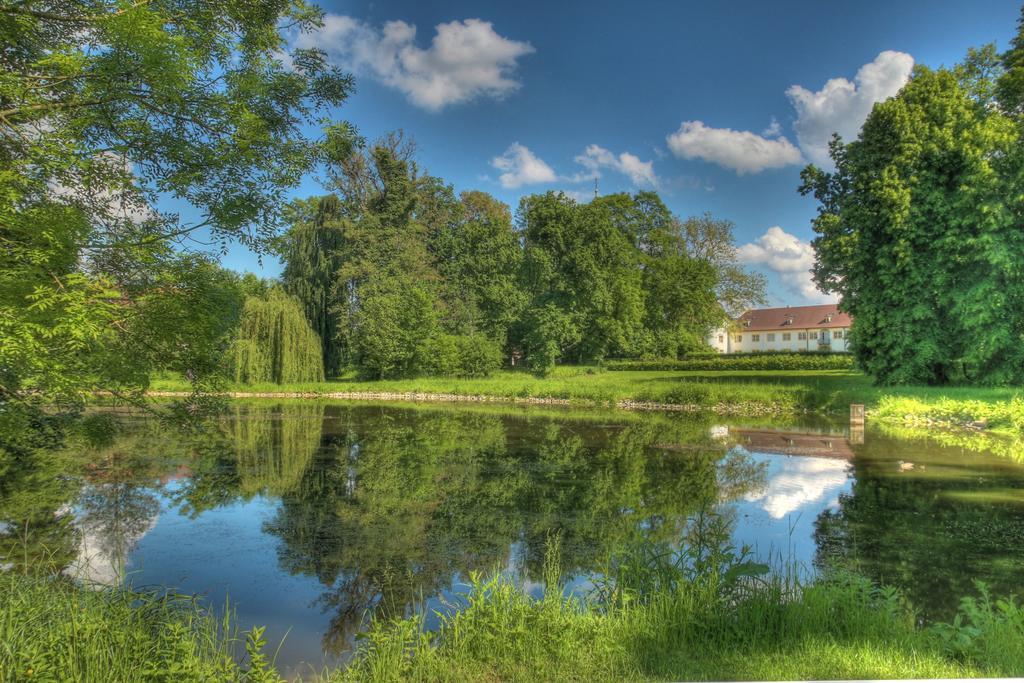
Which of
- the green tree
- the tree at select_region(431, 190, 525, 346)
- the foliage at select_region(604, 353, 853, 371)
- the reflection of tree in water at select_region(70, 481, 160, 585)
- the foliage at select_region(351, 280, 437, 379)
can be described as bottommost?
Result: the reflection of tree in water at select_region(70, 481, 160, 585)

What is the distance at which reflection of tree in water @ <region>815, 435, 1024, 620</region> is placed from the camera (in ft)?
17.4

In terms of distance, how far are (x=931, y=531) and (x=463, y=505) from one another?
563cm

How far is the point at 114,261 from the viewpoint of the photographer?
16.8ft

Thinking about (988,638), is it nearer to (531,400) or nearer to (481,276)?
(531,400)

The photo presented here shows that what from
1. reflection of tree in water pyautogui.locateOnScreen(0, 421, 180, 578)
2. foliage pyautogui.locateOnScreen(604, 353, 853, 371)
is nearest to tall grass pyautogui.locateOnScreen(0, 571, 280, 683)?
reflection of tree in water pyautogui.locateOnScreen(0, 421, 180, 578)

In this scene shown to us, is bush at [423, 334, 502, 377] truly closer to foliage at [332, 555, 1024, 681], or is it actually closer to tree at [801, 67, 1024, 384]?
tree at [801, 67, 1024, 384]

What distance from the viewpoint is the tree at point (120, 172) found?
402 cm

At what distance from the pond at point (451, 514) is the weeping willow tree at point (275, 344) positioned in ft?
46.6

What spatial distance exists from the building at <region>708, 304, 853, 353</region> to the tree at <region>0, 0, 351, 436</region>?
56063 millimetres

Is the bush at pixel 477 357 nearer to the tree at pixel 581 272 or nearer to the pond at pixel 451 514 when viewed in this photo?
the tree at pixel 581 272

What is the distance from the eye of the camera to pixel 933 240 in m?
19.5

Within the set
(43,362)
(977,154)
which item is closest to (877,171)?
(977,154)

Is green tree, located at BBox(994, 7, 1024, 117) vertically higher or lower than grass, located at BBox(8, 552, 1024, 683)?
higher

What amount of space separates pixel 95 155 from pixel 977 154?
2174 centimetres
